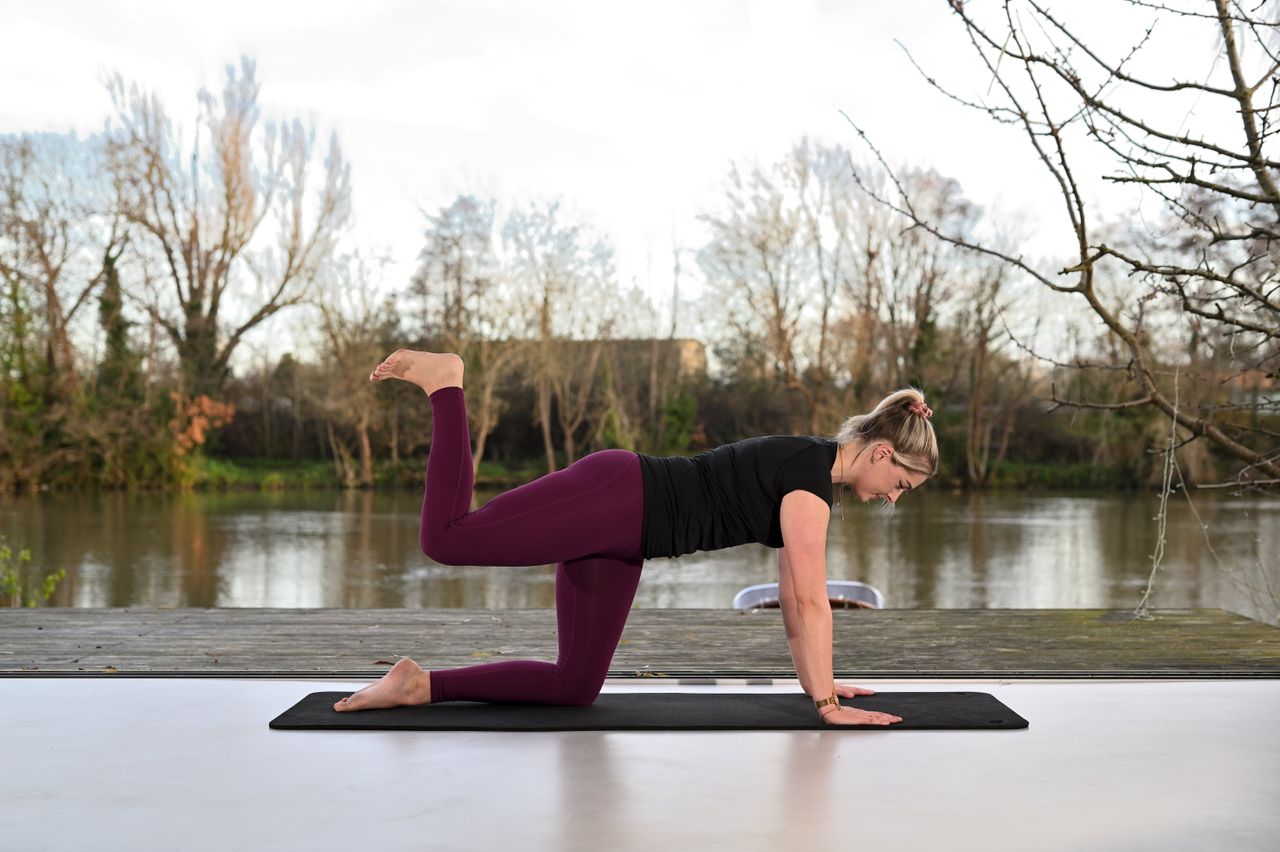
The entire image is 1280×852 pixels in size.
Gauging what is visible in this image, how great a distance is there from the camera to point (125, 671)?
3.20 m

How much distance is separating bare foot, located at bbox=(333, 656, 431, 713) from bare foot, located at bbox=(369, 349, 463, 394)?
61cm

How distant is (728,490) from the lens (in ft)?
8.24

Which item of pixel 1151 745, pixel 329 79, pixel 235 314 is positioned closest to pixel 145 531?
pixel 235 314

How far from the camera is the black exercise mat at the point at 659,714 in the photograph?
254 centimetres

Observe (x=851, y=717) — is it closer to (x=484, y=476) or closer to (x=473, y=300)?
(x=484, y=476)

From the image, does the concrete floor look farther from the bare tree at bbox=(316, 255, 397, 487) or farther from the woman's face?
the bare tree at bbox=(316, 255, 397, 487)

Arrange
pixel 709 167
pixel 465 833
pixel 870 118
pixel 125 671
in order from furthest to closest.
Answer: pixel 709 167
pixel 870 118
pixel 125 671
pixel 465 833

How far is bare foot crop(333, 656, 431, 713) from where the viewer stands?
8.75 ft

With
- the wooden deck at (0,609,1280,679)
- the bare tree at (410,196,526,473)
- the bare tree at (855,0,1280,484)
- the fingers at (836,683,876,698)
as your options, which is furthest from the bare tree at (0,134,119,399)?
the fingers at (836,683,876,698)

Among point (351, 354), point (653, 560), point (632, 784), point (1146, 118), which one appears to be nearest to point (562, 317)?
point (351, 354)

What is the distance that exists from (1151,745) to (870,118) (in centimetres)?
1846

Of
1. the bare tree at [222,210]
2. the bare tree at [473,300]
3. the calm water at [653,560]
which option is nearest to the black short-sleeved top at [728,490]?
the calm water at [653,560]

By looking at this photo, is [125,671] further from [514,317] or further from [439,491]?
[514,317]

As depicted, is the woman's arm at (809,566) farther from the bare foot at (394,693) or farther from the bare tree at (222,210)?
the bare tree at (222,210)
